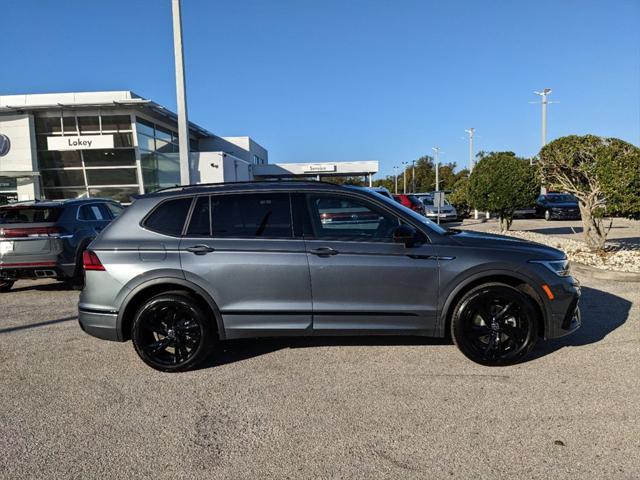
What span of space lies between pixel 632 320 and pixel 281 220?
14.6ft

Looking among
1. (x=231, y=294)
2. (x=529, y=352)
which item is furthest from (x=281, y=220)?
(x=529, y=352)

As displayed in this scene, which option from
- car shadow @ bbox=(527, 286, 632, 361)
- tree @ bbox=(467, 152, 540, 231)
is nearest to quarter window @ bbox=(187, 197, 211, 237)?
car shadow @ bbox=(527, 286, 632, 361)

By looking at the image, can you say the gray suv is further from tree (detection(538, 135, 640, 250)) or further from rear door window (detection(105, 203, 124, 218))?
tree (detection(538, 135, 640, 250))

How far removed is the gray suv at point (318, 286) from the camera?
161 inches

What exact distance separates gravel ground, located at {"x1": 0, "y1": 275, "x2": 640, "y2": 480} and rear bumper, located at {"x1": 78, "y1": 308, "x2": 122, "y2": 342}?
1.23ft

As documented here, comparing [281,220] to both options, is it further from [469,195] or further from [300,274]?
[469,195]

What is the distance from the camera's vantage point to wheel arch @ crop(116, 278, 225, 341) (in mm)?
4160

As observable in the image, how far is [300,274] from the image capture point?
4.12m

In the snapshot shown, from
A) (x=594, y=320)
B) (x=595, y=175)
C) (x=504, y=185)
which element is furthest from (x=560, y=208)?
(x=594, y=320)

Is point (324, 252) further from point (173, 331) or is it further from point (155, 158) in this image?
point (155, 158)

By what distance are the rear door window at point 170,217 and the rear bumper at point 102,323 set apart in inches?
34.9

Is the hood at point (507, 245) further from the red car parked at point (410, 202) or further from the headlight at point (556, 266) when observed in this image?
the red car parked at point (410, 202)

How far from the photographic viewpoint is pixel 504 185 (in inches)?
592

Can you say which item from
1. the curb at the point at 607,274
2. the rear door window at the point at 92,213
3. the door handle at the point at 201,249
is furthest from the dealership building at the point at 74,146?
the door handle at the point at 201,249
